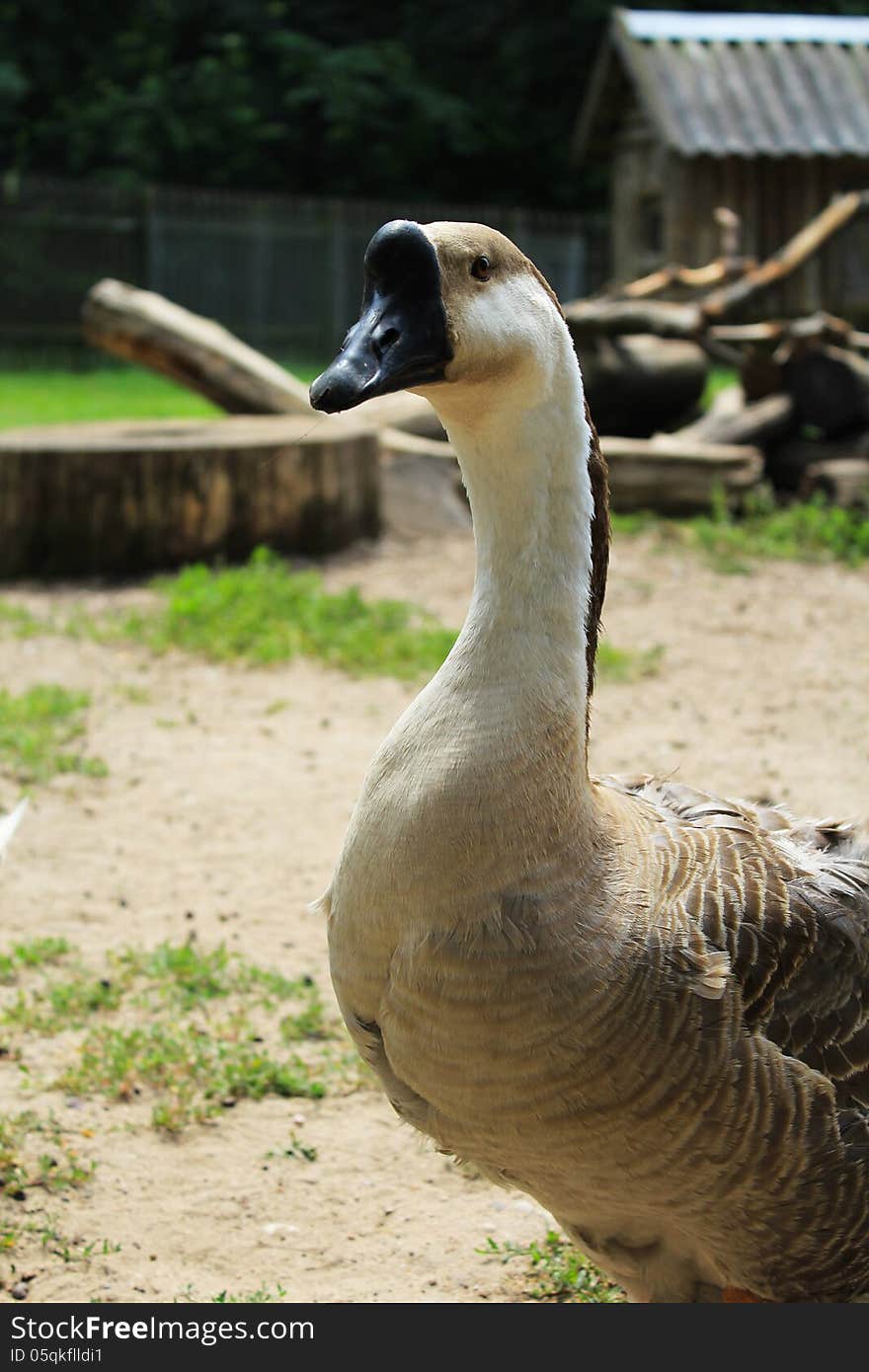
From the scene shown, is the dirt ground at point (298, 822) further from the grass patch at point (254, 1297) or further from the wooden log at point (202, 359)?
the wooden log at point (202, 359)

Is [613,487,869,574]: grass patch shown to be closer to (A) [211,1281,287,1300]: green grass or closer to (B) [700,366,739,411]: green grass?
(B) [700,366,739,411]: green grass

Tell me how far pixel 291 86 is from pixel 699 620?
20789 millimetres

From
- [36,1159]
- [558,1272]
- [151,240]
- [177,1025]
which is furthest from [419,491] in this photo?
[151,240]

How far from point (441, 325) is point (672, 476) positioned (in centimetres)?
755

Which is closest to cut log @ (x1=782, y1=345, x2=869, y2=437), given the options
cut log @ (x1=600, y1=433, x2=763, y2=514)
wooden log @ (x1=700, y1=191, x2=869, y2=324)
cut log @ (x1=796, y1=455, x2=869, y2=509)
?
cut log @ (x1=796, y1=455, x2=869, y2=509)

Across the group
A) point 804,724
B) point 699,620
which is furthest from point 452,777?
point 699,620

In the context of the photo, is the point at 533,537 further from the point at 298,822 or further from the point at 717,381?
the point at 717,381

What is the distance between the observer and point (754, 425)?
9.89 metres

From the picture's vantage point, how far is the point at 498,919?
6.93 feet

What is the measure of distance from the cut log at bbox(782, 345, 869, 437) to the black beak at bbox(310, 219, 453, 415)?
8.46m

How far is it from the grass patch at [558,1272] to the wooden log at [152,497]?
5.13 meters

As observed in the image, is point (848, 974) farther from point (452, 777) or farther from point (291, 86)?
point (291, 86)

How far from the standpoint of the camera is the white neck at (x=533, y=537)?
2133mm

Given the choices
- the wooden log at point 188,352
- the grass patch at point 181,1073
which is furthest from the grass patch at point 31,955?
the wooden log at point 188,352
